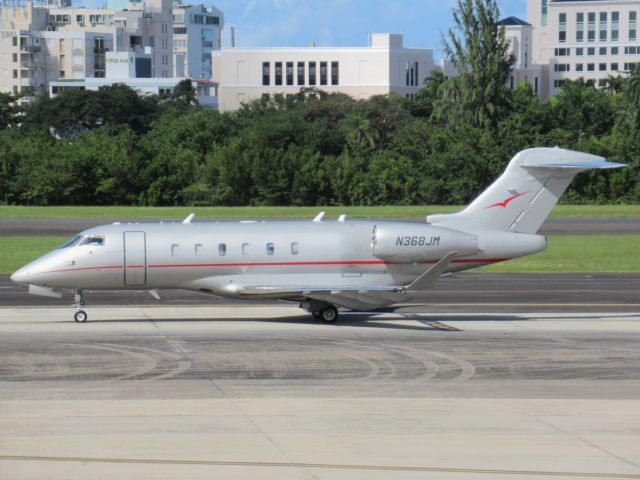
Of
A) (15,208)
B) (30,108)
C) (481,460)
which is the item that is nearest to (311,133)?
(15,208)

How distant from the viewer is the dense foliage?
9581 centimetres

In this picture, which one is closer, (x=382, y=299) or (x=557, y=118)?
(x=382, y=299)

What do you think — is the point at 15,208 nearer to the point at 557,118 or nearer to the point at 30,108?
the point at 557,118

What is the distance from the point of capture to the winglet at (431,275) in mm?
30266

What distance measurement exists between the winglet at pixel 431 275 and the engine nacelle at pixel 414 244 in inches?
36.8

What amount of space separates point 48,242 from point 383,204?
4120 centimetres

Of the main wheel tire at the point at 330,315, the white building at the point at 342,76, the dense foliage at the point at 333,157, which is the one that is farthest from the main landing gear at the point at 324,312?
the white building at the point at 342,76

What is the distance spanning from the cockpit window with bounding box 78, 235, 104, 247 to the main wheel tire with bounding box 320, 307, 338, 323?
6.37m

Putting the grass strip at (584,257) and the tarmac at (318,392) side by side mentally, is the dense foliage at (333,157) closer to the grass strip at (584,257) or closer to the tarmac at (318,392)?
the grass strip at (584,257)

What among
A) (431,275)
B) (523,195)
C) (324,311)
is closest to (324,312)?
(324,311)

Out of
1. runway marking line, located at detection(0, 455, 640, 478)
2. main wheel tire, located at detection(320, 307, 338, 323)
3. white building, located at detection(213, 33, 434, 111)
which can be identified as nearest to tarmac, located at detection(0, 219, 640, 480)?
runway marking line, located at detection(0, 455, 640, 478)

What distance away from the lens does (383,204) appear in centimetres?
9712

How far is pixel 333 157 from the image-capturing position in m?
103

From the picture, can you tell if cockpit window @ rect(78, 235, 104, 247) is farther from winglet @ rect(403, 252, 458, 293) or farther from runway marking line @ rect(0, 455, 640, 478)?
runway marking line @ rect(0, 455, 640, 478)
